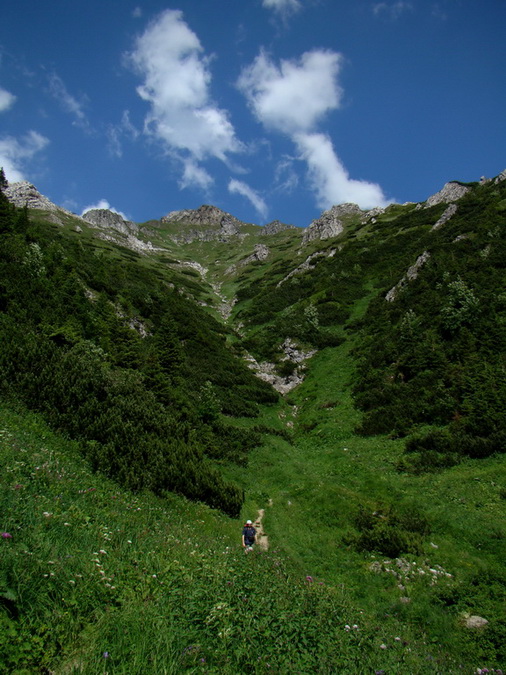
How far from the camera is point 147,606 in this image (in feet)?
17.2

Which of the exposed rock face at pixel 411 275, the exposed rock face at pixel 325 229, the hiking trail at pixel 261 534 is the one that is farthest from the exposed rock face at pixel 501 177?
the hiking trail at pixel 261 534

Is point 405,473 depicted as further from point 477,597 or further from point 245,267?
point 245,267

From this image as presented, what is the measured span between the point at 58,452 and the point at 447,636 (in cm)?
1232

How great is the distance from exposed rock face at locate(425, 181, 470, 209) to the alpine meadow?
69.9 meters

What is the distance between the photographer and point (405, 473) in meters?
17.4

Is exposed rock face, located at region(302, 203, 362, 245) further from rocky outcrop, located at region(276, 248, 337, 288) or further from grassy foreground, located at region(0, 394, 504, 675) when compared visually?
grassy foreground, located at region(0, 394, 504, 675)

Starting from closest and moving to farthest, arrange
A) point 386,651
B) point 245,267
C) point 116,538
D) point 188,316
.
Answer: point 386,651 < point 116,538 < point 188,316 < point 245,267

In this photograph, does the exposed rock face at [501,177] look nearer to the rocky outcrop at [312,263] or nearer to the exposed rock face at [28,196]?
the rocky outcrop at [312,263]

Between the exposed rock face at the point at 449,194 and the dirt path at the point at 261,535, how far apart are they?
104 meters

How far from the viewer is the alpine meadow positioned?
491 centimetres

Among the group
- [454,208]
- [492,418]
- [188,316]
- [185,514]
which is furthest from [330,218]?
[185,514]

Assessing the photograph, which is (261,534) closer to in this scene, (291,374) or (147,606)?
(147,606)

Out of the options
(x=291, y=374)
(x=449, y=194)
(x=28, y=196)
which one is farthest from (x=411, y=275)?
(x=28, y=196)

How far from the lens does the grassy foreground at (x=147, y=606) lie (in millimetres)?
4176
